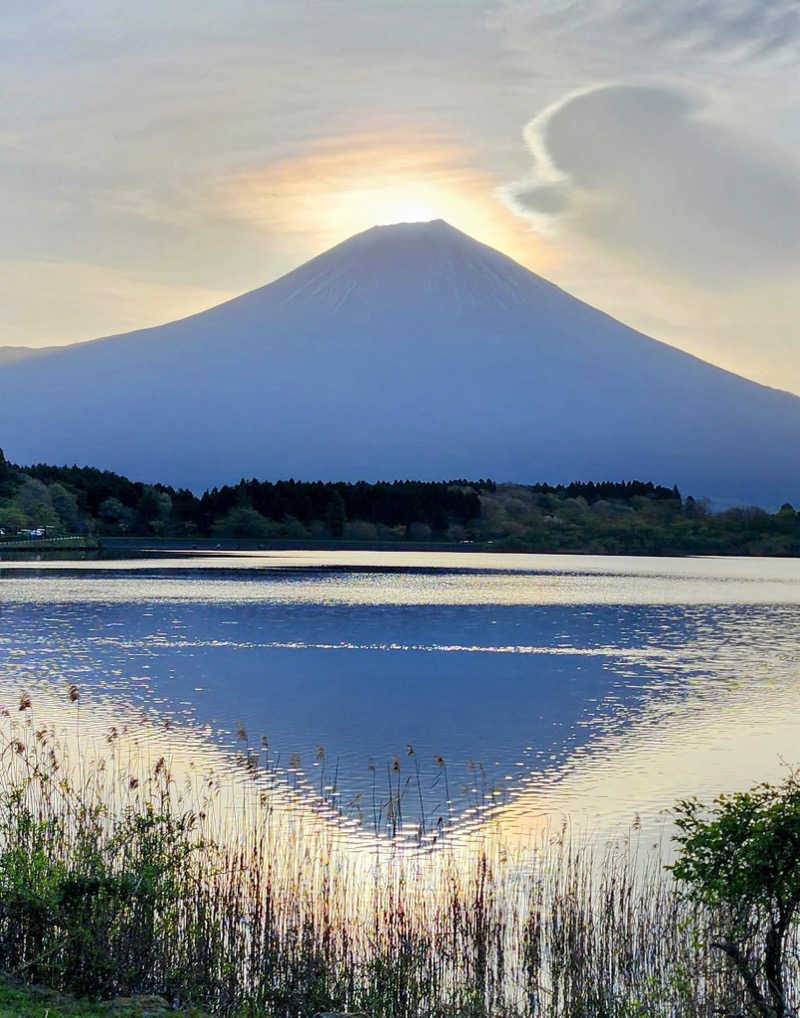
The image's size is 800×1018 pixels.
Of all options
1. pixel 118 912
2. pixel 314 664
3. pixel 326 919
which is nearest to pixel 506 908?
pixel 326 919

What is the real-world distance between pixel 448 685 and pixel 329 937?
679 inches

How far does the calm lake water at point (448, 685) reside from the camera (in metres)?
15.7

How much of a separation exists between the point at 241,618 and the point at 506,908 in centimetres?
3035

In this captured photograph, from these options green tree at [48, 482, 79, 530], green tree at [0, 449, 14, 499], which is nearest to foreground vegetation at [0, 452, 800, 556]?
green tree at [48, 482, 79, 530]

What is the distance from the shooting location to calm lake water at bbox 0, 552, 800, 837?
617 inches

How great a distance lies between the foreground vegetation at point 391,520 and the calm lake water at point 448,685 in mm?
73091

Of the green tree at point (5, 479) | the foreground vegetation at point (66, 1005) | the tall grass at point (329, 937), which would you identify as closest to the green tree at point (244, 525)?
the green tree at point (5, 479)

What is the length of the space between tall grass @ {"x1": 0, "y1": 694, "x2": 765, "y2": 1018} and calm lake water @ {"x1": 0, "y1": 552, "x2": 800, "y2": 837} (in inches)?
59.4

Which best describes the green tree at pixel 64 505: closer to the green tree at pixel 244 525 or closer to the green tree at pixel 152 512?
the green tree at pixel 152 512

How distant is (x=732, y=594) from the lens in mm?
56375

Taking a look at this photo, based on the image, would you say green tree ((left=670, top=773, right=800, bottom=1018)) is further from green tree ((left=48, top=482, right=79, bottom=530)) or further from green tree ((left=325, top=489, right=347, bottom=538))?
green tree ((left=325, top=489, right=347, bottom=538))

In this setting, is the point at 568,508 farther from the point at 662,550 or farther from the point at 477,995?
the point at 477,995

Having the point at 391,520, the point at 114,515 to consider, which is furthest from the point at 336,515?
the point at 114,515

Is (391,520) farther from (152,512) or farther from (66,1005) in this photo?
(66,1005)
